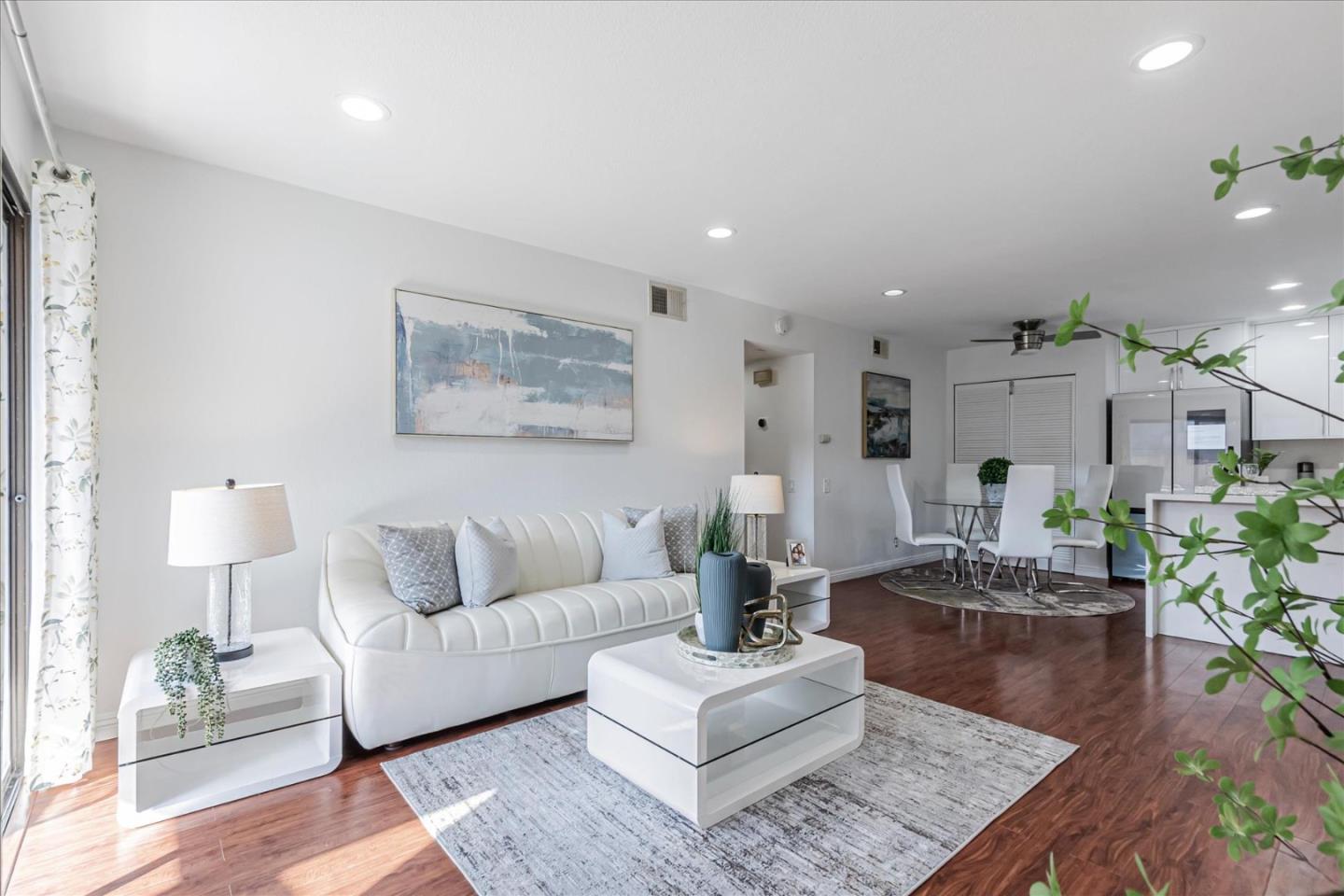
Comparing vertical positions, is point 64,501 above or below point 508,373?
below

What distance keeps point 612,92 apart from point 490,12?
0.53m

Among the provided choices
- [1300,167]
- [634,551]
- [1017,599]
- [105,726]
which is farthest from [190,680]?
[1017,599]

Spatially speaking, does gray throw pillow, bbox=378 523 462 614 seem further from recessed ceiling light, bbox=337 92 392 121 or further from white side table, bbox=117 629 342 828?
recessed ceiling light, bbox=337 92 392 121

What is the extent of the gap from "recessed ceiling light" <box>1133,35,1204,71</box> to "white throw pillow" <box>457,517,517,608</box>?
3145 mm

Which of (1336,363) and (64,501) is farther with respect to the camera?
(1336,363)

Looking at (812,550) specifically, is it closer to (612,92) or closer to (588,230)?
(588,230)

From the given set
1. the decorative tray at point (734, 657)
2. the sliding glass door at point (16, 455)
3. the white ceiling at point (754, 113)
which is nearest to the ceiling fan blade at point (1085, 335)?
the white ceiling at point (754, 113)

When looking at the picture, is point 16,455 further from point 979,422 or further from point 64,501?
point 979,422

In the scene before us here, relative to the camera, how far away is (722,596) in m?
2.50

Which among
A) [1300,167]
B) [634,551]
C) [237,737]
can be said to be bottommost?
[237,737]

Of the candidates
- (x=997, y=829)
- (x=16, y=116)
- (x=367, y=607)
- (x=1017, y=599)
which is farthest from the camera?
(x=1017, y=599)

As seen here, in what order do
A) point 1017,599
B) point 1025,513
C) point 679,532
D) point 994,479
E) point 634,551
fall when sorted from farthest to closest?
1. point 994,479
2. point 1017,599
3. point 1025,513
4. point 679,532
5. point 634,551

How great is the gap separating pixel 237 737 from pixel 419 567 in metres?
0.91

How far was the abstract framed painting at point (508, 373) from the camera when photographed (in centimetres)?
362
